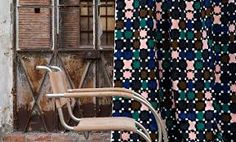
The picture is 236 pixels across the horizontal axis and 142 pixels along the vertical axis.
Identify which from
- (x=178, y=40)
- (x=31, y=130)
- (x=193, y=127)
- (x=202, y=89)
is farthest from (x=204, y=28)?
(x=31, y=130)

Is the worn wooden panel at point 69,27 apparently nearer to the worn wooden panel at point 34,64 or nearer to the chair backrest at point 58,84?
the worn wooden panel at point 34,64

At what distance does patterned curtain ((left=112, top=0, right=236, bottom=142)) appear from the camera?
2.68 meters

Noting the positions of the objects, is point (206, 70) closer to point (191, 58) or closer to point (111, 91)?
point (191, 58)

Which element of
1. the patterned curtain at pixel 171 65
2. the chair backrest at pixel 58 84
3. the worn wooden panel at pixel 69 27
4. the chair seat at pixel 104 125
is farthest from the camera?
the worn wooden panel at pixel 69 27

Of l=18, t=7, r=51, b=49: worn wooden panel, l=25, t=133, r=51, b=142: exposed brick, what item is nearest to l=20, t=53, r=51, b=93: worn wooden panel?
l=18, t=7, r=51, b=49: worn wooden panel

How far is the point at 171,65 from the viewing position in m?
2.72

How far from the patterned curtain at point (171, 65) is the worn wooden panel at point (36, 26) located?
1.57ft

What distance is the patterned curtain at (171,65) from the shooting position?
8.79 feet

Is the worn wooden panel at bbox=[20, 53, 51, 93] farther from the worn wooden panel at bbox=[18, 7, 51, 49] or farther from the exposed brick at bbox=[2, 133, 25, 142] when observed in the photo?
the exposed brick at bbox=[2, 133, 25, 142]

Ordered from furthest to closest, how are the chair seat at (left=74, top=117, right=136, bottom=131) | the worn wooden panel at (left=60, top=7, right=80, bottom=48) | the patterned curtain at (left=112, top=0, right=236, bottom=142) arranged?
the worn wooden panel at (left=60, top=7, right=80, bottom=48)
the patterned curtain at (left=112, top=0, right=236, bottom=142)
the chair seat at (left=74, top=117, right=136, bottom=131)

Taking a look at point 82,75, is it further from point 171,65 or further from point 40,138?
point 171,65

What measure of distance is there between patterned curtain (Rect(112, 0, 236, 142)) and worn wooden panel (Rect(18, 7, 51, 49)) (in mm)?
477

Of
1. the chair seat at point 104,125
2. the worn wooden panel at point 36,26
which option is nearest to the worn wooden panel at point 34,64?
the worn wooden panel at point 36,26

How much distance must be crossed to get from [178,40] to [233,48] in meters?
0.31
